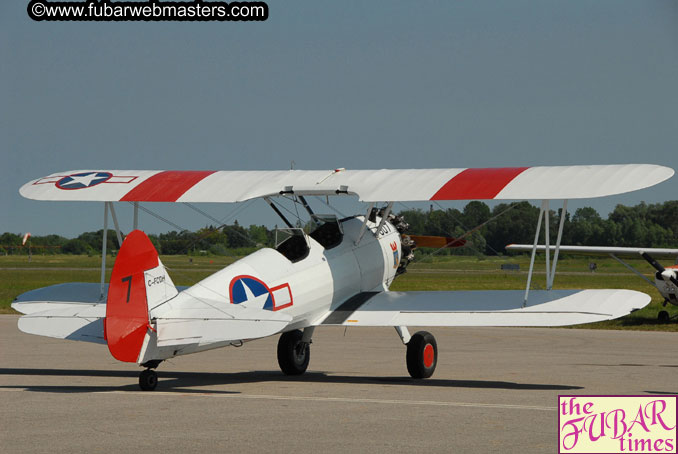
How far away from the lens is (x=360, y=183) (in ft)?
46.1

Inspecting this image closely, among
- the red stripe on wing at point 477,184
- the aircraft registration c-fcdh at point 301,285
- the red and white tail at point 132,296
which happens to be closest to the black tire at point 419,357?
the aircraft registration c-fcdh at point 301,285

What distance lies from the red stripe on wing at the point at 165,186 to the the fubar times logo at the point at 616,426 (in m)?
7.72

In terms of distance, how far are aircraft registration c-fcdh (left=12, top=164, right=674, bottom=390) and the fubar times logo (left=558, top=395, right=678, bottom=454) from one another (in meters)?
4.25

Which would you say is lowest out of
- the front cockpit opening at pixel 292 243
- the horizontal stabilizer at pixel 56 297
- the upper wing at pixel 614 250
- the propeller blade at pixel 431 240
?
the horizontal stabilizer at pixel 56 297

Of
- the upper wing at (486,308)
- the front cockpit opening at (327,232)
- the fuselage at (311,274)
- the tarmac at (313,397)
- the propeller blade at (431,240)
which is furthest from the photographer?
the propeller blade at (431,240)

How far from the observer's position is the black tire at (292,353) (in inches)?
571

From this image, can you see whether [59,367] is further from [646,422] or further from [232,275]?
[646,422]

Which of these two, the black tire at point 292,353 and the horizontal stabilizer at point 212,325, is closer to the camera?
the horizontal stabilizer at point 212,325

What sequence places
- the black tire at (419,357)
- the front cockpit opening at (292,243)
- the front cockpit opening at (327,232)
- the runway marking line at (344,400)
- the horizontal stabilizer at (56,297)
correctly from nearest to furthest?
the runway marking line at (344,400), the front cockpit opening at (292,243), the black tire at (419,357), the front cockpit opening at (327,232), the horizontal stabilizer at (56,297)

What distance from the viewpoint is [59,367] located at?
51.6 feet

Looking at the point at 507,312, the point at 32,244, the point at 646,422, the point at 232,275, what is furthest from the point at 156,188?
the point at 32,244

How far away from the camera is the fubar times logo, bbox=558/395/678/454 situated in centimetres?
757

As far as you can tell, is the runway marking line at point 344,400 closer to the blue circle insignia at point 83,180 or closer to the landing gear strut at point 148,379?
the landing gear strut at point 148,379

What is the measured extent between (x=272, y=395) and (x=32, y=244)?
14628 cm
